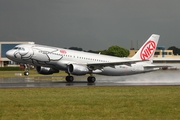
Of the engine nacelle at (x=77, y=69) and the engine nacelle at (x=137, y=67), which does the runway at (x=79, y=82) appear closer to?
the engine nacelle at (x=77, y=69)

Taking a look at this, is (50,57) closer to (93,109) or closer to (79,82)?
(79,82)

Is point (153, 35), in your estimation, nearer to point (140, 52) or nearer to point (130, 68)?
point (140, 52)

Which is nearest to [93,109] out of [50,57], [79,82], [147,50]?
[50,57]

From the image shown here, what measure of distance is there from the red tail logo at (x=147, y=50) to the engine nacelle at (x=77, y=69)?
11.6 meters

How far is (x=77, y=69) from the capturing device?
45219 millimetres

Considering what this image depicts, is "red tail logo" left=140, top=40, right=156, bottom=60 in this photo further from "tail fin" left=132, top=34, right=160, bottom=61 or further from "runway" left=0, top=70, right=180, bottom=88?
"runway" left=0, top=70, right=180, bottom=88

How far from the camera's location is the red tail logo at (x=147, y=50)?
55000mm

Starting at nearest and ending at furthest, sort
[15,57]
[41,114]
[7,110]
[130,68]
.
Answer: [41,114] → [7,110] → [15,57] → [130,68]

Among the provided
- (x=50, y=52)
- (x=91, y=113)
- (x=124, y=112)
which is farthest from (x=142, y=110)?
(x=50, y=52)

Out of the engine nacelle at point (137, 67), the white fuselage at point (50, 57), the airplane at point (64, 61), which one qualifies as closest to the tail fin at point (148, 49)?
the engine nacelle at point (137, 67)

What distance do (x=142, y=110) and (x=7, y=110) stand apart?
20.6 feet

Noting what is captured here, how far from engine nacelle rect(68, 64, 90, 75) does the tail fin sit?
1126 cm

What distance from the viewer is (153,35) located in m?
56.0

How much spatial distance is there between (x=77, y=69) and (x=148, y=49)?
13891 millimetres
